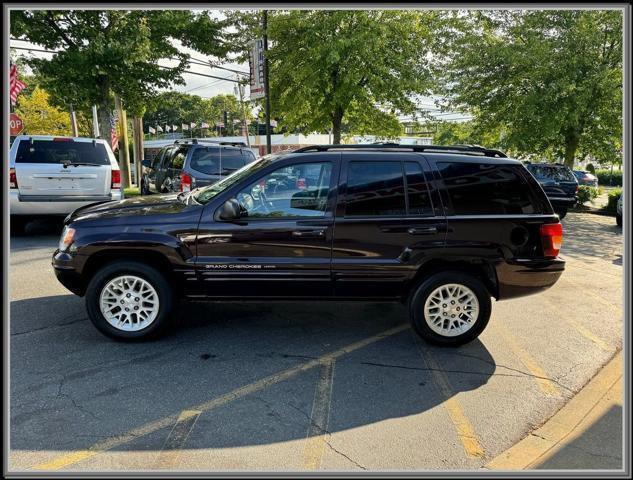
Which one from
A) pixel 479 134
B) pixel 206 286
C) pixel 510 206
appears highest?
pixel 479 134

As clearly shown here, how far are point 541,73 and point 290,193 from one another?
15704 millimetres

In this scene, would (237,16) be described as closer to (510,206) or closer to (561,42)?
(561,42)

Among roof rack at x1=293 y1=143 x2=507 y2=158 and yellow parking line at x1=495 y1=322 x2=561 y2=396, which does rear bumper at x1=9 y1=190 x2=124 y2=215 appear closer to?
roof rack at x1=293 y1=143 x2=507 y2=158

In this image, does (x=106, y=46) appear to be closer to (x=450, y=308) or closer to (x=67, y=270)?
(x=67, y=270)

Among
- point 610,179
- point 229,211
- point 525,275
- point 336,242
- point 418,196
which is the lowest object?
point 525,275

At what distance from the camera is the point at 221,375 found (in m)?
3.98

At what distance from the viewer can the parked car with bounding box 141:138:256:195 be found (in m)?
10.2

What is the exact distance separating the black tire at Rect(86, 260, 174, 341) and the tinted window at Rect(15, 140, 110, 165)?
5705 millimetres

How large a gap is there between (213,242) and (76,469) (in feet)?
7.22

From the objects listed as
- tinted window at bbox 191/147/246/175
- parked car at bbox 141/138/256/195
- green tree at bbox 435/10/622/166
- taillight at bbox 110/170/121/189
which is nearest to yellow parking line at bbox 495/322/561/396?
parked car at bbox 141/138/256/195

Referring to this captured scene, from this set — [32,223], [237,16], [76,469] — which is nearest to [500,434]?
[76,469]

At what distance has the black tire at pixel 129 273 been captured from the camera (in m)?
4.49

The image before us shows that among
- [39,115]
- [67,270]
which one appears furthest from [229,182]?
[39,115]

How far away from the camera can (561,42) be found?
16.9 meters
